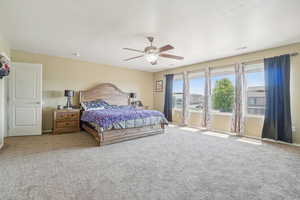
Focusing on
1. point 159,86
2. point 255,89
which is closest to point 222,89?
point 255,89

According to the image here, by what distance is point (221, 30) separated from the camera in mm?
3031

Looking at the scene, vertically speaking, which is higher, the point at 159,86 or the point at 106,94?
the point at 159,86

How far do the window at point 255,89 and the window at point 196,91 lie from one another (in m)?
1.50

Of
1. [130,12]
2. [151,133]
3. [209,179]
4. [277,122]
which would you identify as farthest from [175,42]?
[277,122]

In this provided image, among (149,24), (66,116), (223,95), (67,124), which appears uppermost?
(149,24)

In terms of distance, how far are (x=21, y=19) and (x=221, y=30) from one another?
380cm

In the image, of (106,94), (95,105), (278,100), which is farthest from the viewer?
(106,94)

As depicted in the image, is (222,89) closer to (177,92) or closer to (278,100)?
(278,100)

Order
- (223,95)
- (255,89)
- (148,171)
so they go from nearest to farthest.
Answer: (148,171), (255,89), (223,95)

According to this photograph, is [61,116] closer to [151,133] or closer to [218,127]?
[151,133]

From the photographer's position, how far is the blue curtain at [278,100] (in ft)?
12.3

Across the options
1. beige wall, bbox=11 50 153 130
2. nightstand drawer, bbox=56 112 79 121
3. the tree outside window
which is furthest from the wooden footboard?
the tree outside window

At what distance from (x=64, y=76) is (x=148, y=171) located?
4.60 metres

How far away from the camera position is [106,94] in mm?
6008
